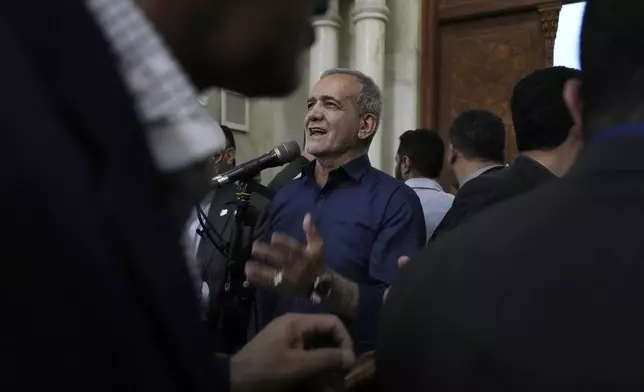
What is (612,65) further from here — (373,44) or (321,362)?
(373,44)

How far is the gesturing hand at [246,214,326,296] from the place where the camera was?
4.84 feet

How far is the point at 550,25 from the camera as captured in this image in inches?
199

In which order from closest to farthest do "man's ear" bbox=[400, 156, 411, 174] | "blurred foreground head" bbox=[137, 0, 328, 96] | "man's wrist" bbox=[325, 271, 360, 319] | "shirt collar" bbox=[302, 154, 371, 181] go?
"blurred foreground head" bbox=[137, 0, 328, 96]
"man's wrist" bbox=[325, 271, 360, 319]
"shirt collar" bbox=[302, 154, 371, 181]
"man's ear" bbox=[400, 156, 411, 174]

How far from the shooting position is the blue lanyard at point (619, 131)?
2.67 ft

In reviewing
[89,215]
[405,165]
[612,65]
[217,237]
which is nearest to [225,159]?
[405,165]

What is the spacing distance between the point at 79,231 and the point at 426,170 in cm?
283

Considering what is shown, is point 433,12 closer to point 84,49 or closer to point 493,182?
point 493,182

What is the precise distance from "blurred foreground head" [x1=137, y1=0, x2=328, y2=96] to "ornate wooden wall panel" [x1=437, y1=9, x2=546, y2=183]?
4631 mm

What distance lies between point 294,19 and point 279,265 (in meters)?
0.94

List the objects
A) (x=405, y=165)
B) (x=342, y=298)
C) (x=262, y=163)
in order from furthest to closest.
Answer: (x=405, y=165)
(x=262, y=163)
(x=342, y=298)

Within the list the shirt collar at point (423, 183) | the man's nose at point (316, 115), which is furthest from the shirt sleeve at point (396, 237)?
the shirt collar at point (423, 183)

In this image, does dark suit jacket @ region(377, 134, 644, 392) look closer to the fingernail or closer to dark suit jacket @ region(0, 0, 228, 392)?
the fingernail

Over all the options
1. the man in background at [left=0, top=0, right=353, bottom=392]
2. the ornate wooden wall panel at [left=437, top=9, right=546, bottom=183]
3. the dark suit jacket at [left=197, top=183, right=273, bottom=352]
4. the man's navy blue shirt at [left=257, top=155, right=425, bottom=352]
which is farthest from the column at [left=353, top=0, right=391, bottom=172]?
the man in background at [left=0, top=0, right=353, bottom=392]

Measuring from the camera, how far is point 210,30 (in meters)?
0.54
